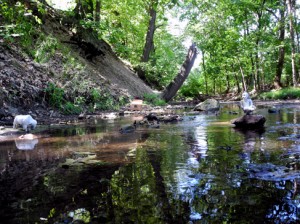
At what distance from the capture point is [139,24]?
2675 centimetres

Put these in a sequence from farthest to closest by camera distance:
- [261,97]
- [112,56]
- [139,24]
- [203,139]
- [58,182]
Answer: [139,24]
[261,97]
[112,56]
[203,139]
[58,182]

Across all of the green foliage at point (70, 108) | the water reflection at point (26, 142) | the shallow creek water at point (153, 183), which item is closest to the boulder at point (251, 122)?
the shallow creek water at point (153, 183)

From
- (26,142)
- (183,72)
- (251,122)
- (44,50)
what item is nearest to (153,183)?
(26,142)

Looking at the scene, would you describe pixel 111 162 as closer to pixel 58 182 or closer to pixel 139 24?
pixel 58 182

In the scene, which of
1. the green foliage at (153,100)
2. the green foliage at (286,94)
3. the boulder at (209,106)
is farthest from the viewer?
the green foliage at (286,94)

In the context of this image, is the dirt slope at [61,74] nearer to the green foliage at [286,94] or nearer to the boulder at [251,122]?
the boulder at [251,122]

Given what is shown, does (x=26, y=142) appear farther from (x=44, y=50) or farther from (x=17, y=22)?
(x=44, y=50)

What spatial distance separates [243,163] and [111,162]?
149 cm

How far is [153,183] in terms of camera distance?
2.64 metres

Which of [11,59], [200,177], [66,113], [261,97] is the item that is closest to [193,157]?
[200,177]

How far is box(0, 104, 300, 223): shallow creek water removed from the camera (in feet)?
6.48

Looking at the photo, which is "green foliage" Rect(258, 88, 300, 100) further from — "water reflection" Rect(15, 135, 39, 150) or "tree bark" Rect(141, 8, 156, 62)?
"water reflection" Rect(15, 135, 39, 150)

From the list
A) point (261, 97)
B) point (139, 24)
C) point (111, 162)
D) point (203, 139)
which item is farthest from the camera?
point (139, 24)

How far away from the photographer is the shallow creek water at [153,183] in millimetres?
1974
